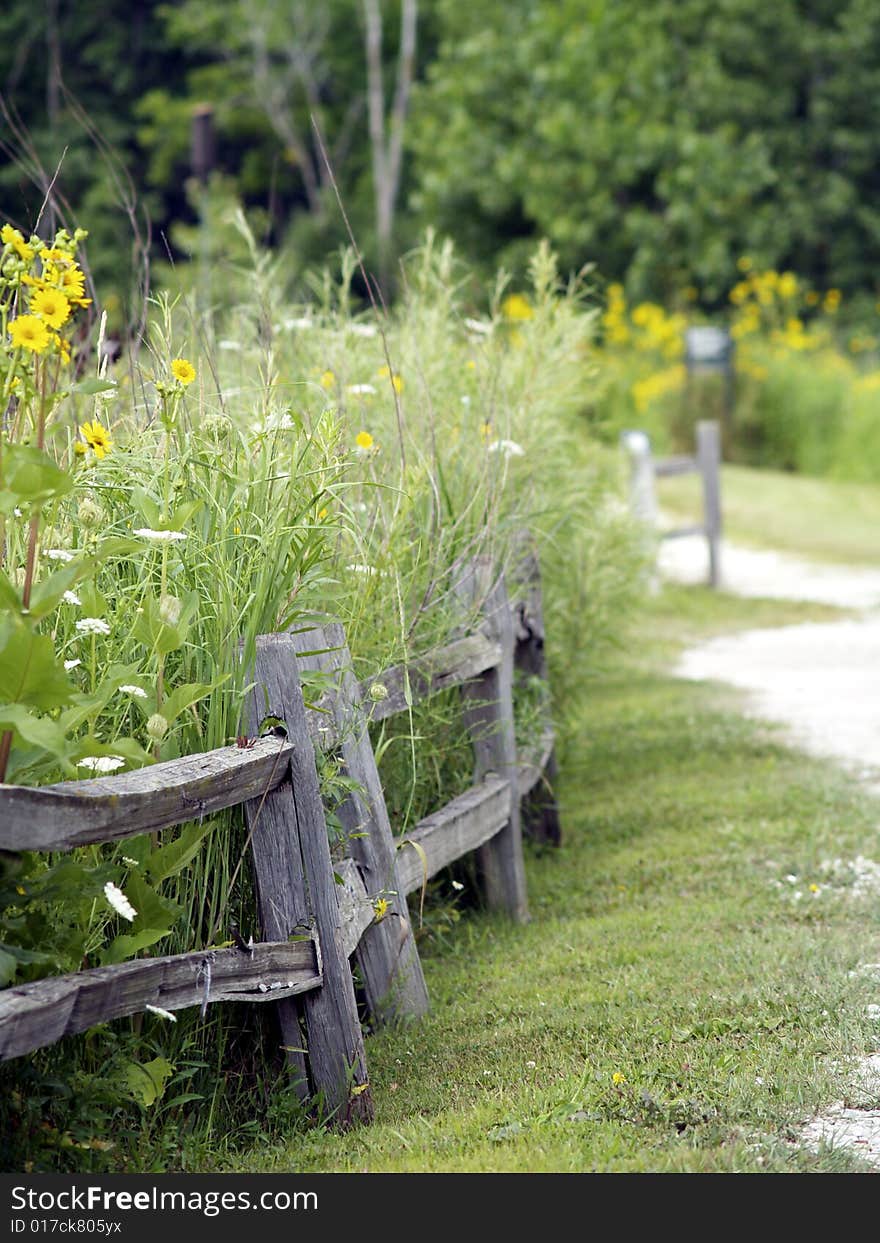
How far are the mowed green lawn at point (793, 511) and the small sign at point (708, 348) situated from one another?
4.11 ft

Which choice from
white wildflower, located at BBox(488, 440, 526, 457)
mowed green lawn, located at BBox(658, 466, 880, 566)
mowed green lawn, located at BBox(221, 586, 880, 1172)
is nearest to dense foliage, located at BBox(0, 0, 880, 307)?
mowed green lawn, located at BBox(658, 466, 880, 566)

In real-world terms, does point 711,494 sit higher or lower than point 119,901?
→ lower

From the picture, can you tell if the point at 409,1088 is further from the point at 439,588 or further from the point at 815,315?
the point at 815,315

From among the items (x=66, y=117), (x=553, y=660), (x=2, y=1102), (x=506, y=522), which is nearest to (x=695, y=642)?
(x=553, y=660)

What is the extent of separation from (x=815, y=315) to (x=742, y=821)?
22631mm

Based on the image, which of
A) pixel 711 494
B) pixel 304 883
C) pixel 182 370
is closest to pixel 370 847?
pixel 304 883

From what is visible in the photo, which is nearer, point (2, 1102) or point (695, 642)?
point (2, 1102)

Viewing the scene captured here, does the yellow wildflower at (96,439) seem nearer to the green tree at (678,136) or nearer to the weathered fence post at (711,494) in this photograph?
the weathered fence post at (711,494)

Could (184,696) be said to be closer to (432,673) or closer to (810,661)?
(432,673)

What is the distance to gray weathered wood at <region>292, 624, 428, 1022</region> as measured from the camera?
3.66 m

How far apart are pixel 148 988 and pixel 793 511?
1340cm

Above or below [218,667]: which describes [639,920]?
below

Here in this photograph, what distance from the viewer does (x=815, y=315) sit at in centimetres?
2712

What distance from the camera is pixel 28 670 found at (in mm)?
2590
